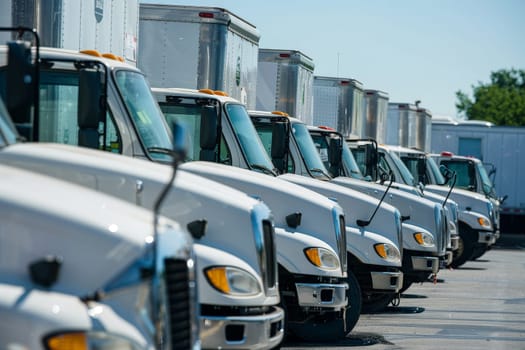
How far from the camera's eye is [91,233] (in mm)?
5438

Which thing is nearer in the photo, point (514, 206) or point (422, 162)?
point (422, 162)

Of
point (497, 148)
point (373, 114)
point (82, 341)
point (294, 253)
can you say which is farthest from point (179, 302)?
point (497, 148)

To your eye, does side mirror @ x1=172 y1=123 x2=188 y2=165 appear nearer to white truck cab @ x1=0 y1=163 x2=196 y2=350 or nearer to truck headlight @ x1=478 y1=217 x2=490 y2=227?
white truck cab @ x1=0 y1=163 x2=196 y2=350

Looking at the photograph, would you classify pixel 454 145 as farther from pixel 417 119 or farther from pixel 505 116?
pixel 505 116

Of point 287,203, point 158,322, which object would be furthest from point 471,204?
point 158,322

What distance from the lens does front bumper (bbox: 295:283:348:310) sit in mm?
10977

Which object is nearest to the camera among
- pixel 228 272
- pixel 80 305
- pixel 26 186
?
pixel 80 305

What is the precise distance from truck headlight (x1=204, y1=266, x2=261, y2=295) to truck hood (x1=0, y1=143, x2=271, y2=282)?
177 millimetres

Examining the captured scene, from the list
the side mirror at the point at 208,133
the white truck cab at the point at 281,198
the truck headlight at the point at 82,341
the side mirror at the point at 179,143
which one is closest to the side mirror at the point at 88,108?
the white truck cab at the point at 281,198

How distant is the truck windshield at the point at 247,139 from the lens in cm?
1231

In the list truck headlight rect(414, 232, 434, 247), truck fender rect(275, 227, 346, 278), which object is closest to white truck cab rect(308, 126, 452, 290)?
truck headlight rect(414, 232, 434, 247)

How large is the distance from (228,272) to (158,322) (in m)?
2.89

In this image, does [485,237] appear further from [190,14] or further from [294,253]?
[294,253]

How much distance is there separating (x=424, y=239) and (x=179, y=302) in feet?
38.7
